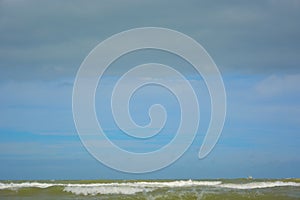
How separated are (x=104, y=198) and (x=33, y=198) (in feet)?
15.0

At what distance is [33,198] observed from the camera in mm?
30609

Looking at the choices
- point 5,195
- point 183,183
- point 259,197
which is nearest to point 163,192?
point 259,197

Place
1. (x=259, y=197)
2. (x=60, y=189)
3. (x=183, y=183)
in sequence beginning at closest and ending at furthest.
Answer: (x=259, y=197) < (x=60, y=189) < (x=183, y=183)

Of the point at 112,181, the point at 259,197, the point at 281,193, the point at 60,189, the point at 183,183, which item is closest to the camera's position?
the point at 259,197

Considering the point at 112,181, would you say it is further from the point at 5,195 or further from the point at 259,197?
the point at 259,197

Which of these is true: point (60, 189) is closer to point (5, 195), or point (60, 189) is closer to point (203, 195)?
point (5, 195)

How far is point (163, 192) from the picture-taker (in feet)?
103

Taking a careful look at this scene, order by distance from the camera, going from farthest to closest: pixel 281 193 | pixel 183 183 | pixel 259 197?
1. pixel 183 183
2. pixel 281 193
3. pixel 259 197

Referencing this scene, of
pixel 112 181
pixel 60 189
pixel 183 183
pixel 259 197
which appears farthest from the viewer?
pixel 112 181

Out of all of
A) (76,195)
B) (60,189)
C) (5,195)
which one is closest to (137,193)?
(76,195)

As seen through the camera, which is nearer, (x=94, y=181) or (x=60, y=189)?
(x=60, y=189)

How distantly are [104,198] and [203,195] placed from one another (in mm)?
5863

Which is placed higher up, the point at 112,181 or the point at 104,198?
the point at 112,181

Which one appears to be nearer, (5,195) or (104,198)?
(104,198)
